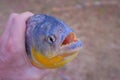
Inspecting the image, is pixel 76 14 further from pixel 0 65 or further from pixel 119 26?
pixel 0 65

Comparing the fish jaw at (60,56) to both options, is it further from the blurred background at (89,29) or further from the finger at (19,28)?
the blurred background at (89,29)

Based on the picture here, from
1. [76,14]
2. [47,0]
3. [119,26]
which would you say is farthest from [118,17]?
[47,0]

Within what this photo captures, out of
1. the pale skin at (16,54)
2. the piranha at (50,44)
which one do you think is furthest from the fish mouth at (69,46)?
the pale skin at (16,54)

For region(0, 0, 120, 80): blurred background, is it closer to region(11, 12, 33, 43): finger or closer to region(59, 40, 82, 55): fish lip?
region(11, 12, 33, 43): finger

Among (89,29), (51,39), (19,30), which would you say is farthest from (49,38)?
(89,29)

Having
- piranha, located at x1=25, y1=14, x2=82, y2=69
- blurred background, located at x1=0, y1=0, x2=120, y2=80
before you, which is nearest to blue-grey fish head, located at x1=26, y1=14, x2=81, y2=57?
piranha, located at x1=25, y1=14, x2=82, y2=69

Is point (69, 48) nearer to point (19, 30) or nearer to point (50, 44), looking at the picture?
point (50, 44)

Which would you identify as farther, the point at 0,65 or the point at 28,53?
the point at 0,65
